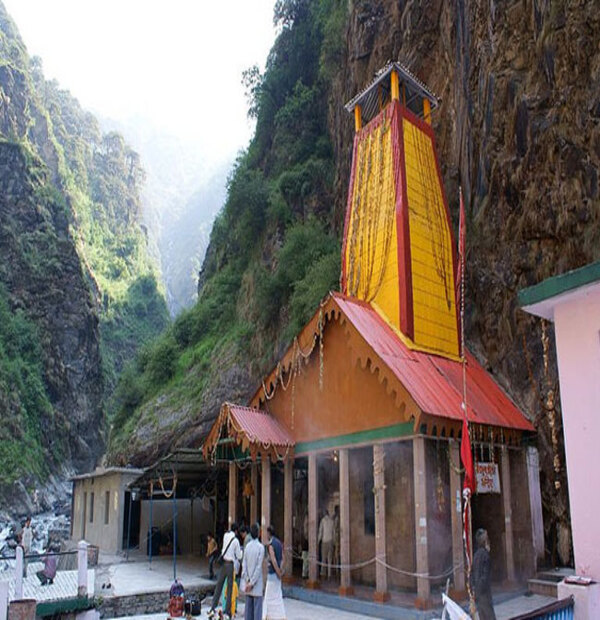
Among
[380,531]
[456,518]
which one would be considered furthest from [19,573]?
[456,518]

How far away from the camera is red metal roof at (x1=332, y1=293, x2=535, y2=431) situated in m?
12.9

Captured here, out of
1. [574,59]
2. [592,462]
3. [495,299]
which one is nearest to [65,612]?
[592,462]

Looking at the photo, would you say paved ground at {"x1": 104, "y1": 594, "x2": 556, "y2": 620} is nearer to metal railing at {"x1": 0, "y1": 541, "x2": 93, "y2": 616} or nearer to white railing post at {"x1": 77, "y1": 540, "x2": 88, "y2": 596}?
white railing post at {"x1": 77, "y1": 540, "x2": 88, "y2": 596}

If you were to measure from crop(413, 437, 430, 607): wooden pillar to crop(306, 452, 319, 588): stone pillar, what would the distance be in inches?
112

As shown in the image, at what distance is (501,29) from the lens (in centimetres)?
1895

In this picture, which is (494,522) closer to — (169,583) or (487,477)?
(487,477)

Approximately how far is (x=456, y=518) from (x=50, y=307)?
190 feet

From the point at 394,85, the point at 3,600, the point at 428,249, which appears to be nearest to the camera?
the point at 3,600

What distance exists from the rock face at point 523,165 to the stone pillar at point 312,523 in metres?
5.52

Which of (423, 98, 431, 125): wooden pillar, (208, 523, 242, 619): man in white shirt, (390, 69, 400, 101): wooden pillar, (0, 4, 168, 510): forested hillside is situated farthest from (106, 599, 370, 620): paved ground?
(0, 4, 168, 510): forested hillside

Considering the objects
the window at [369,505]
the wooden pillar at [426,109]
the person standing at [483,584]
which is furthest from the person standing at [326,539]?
the wooden pillar at [426,109]

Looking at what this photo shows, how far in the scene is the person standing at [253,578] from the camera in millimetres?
10172

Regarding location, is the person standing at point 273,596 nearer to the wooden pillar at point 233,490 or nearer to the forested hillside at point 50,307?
the wooden pillar at point 233,490

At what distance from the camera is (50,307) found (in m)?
63.3
